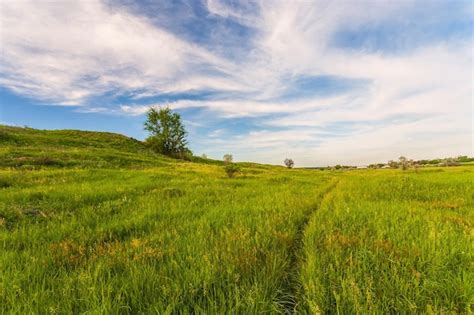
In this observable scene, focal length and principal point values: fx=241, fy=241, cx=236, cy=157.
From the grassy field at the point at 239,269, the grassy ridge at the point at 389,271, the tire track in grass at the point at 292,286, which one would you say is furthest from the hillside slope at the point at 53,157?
the grassy ridge at the point at 389,271

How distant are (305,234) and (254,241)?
3.44ft

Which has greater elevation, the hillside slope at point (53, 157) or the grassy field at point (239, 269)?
the hillside slope at point (53, 157)

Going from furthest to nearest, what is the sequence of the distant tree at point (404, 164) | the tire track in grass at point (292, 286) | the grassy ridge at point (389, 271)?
the distant tree at point (404, 164) < the tire track in grass at point (292, 286) < the grassy ridge at point (389, 271)

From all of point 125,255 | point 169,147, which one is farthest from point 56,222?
point 169,147

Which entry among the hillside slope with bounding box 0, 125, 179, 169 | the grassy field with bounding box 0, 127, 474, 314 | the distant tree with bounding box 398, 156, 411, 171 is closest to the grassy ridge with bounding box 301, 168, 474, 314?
the grassy field with bounding box 0, 127, 474, 314

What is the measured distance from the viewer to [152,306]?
86.7 inches

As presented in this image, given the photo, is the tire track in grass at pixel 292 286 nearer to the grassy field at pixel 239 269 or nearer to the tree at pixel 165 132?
the grassy field at pixel 239 269

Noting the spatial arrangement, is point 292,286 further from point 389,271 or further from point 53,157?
point 53,157

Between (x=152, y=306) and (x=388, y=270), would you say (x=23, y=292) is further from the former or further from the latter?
(x=388, y=270)

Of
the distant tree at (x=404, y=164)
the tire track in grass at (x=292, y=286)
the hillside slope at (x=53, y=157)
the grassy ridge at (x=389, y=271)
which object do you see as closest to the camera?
the grassy ridge at (x=389, y=271)

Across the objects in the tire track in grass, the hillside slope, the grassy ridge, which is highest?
the hillside slope

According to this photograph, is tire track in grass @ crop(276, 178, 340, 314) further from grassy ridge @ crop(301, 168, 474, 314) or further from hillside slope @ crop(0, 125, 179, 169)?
hillside slope @ crop(0, 125, 179, 169)

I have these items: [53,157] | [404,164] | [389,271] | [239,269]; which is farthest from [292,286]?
[404,164]

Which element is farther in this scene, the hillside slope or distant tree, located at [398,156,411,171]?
distant tree, located at [398,156,411,171]
